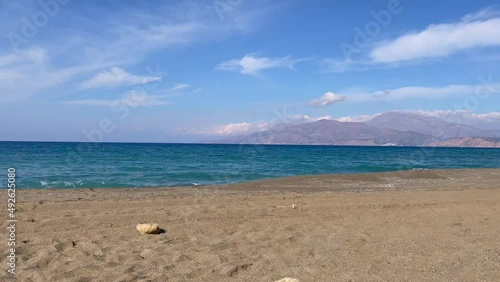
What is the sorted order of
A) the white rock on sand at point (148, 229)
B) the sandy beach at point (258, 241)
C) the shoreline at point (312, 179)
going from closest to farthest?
the sandy beach at point (258, 241), the white rock on sand at point (148, 229), the shoreline at point (312, 179)

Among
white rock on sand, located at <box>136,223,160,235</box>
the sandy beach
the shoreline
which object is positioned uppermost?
white rock on sand, located at <box>136,223,160,235</box>

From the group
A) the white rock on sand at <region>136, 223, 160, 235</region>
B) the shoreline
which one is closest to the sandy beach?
the white rock on sand at <region>136, 223, 160, 235</region>

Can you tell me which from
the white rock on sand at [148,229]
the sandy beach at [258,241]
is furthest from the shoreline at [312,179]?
the white rock on sand at [148,229]

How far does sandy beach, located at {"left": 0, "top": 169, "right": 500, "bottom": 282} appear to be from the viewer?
5.16 metres

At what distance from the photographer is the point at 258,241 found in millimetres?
6707

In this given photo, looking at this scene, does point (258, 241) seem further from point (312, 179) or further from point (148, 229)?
point (312, 179)

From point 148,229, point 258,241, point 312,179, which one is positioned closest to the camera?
point 258,241

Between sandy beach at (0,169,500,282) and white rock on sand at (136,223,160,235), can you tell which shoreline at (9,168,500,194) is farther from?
white rock on sand at (136,223,160,235)

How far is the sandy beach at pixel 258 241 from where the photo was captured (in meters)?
5.16

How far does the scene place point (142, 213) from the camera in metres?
9.12

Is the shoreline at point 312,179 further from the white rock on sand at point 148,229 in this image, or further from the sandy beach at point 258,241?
the white rock on sand at point 148,229

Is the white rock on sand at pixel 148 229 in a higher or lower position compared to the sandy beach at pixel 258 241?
higher

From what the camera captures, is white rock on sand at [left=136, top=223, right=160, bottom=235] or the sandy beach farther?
white rock on sand at [left=136, top=223, right=160, bottom=235]

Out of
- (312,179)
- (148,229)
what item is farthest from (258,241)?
(312,179)
